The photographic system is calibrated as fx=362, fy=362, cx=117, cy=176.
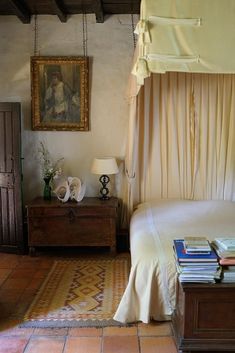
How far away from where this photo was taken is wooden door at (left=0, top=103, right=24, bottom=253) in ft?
14.3

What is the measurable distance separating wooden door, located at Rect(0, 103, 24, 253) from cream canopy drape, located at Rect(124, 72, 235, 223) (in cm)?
135

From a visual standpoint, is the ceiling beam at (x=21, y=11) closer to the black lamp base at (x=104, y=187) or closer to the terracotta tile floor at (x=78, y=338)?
the black lamp base at (x=104, y=187)

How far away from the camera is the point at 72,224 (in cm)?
433

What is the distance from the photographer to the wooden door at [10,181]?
4348mm

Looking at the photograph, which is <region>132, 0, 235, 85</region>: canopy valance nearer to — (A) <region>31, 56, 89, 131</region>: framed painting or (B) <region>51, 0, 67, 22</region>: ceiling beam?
(B) <region>51, 0, 67, 22</region>: ceiling beam

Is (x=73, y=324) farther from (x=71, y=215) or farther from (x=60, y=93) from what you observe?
(x=60, y=93)

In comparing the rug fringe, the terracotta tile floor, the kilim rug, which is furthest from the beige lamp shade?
the rug fringe

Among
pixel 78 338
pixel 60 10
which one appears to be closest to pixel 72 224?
pixel 78 338

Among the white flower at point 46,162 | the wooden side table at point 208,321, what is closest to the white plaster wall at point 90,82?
the white flower at point 46,162

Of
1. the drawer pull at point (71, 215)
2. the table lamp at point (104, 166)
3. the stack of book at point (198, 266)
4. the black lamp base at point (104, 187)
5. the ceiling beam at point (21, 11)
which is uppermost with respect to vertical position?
the ceiling beam at point (21, 11)

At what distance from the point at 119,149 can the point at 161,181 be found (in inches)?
27.2

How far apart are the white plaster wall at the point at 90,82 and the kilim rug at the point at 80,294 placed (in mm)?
1153

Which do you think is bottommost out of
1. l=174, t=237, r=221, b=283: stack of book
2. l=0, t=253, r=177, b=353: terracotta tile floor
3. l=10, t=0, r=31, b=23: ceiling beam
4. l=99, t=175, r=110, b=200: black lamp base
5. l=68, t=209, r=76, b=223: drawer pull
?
l=0, t=253, r=177, b=353: terracotta tile floor

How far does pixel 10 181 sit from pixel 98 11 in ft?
7.55
